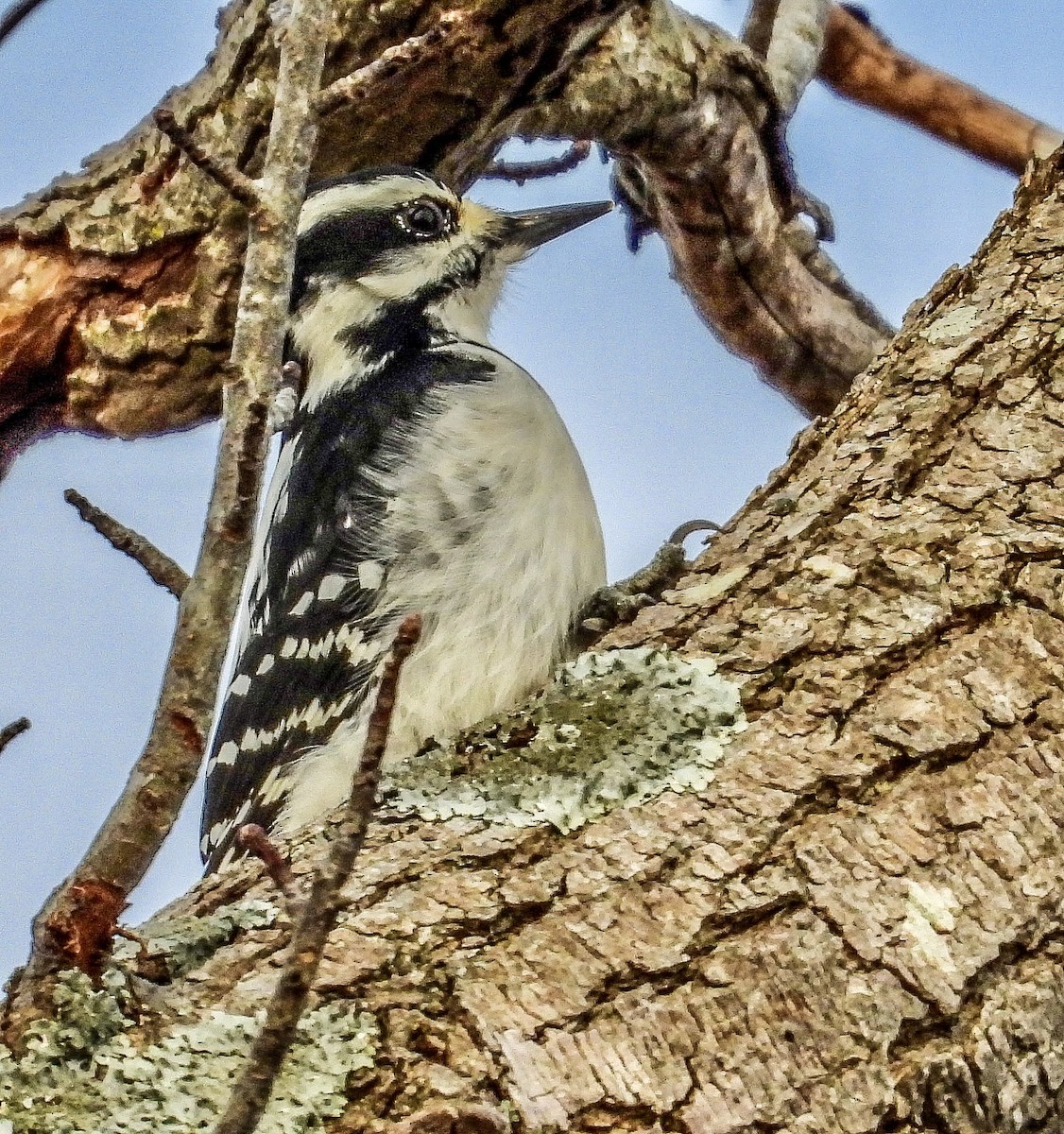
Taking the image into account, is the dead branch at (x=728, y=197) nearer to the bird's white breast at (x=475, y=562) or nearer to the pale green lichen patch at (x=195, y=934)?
the bird's white breast at (x=475, y=562)

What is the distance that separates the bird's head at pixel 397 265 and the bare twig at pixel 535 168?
0.22 meters

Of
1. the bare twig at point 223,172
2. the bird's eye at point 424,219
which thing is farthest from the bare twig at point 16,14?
the bird's eye at point 424,219

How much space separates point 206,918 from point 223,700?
3.84ft

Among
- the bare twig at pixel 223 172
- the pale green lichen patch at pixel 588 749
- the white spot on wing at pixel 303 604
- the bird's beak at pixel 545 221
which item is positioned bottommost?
the pale green lichen patch at pixel 588 749

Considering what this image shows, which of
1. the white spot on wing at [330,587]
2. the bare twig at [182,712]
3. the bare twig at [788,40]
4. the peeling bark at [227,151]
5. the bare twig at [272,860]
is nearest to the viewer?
the bare twig at [272,860]

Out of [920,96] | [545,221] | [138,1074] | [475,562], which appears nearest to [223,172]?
[138,1074]

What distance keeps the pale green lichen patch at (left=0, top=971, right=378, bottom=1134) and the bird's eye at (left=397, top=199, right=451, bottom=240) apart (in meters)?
2.13

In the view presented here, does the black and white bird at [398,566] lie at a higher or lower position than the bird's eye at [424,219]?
lower

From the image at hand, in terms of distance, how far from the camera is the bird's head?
3133mm

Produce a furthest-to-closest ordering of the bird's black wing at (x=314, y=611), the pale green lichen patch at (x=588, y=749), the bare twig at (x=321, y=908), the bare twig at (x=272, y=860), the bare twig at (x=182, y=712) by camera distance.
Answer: the bird's black wing at (x=314, y=611) → the pale green lichen patch at (x=588, y=749) → the bare twig at (x=182, y=712) → the bare twig at (x=272, y=860) → the bare twig at (x=321, y=908)

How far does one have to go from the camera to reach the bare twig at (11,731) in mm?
1342

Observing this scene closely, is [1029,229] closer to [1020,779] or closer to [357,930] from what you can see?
[1020,779]

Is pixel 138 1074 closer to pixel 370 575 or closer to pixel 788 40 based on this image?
pixel 370 575

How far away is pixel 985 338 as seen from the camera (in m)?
2.21
